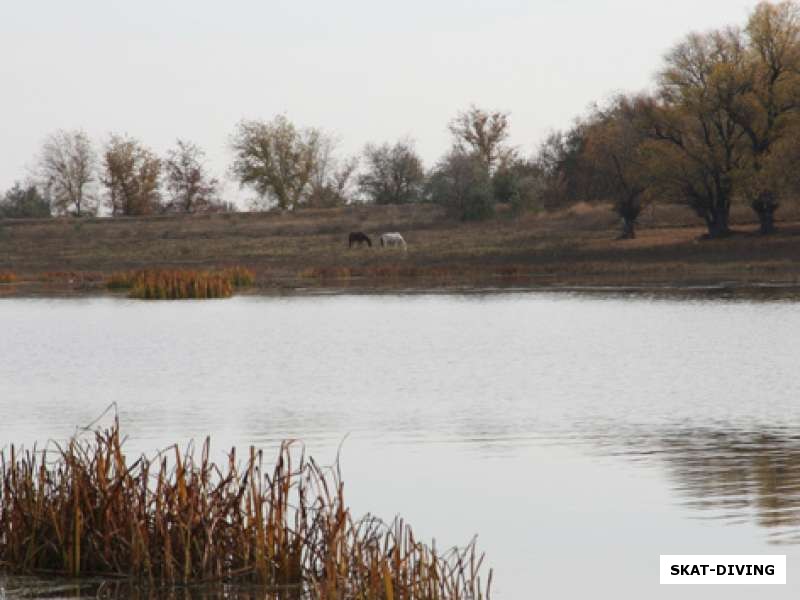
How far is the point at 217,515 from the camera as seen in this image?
10367 millimetres

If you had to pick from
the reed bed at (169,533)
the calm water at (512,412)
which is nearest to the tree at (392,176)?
the calm water at (512,412)

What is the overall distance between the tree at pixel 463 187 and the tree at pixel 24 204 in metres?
33.0

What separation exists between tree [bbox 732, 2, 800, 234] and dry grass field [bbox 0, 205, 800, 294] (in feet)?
12.4

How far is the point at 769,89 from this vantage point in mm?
69688

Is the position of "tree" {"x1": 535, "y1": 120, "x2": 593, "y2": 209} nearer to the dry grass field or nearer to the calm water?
the dry grass field

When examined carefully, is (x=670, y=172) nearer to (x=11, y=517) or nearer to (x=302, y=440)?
(x=302, y=440)

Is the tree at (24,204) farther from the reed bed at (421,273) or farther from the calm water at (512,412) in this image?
the calm water at (512,412)

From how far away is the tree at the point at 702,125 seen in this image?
68.6m

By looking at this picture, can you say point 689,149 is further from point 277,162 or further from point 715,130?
point 277,162

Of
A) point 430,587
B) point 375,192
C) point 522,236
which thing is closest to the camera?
point 430,587

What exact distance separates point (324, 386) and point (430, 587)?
16.9 m

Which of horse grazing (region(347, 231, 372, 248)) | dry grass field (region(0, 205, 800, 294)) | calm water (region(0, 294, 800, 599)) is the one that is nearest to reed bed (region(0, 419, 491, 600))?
calm water (region(0, 294, 800, 599))

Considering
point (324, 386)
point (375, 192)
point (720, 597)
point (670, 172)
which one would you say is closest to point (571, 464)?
point (720, 597)

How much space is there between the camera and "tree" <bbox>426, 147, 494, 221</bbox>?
85.4m
